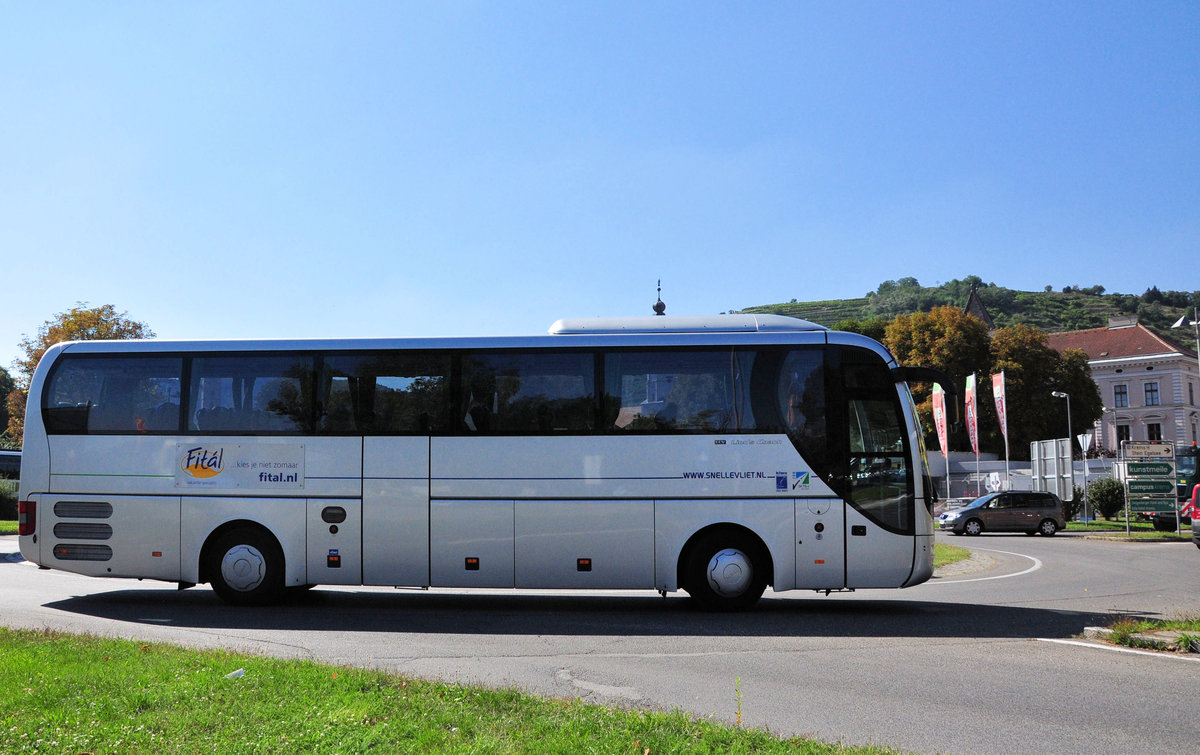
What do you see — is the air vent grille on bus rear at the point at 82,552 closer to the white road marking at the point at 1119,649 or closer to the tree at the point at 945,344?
the white road marking at the point at 1119,649

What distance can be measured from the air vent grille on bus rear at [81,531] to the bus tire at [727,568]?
7.54 meters

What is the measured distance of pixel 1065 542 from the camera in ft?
99.1

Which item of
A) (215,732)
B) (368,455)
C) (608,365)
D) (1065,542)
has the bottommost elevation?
(1065,542)

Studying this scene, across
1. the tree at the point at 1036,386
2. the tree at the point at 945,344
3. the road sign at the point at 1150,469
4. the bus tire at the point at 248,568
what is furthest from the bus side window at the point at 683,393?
the tree at the point at 1036,386

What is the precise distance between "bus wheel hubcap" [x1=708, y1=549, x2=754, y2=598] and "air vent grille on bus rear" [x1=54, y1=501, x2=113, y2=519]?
780 centimetres

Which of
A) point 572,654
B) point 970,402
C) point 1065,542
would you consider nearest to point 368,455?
point 572,654

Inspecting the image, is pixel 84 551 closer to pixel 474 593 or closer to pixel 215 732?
pixel 474 593

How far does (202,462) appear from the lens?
12.4 m

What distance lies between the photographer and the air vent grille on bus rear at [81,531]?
12.5m

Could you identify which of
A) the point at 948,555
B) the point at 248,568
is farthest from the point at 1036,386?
the point at 248,568

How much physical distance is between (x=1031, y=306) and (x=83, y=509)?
614ft

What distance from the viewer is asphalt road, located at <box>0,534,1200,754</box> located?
643cm

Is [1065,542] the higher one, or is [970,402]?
[970,402]

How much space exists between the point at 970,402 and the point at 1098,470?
3794 cm
